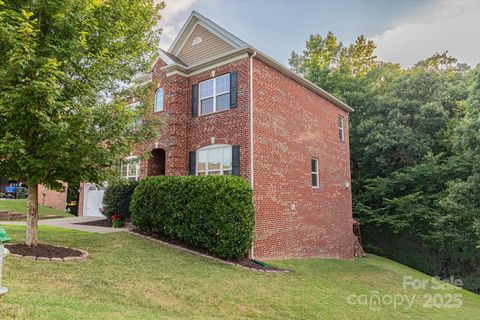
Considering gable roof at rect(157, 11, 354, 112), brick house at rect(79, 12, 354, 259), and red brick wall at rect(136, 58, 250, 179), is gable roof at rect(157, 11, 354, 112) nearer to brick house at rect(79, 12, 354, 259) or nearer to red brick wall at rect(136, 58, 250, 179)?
brick house at rect(79, 12, 354, 259)

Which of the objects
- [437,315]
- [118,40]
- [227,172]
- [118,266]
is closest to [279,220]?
[227,172]

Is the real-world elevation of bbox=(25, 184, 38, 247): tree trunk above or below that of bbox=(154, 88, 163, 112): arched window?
below

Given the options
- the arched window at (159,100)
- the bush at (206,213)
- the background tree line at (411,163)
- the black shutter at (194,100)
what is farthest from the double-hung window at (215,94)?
the background tree line at (411,163)

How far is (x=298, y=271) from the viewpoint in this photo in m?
10.4

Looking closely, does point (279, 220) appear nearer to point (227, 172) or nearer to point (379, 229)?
point (227, 172)

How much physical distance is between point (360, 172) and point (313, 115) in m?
10.9

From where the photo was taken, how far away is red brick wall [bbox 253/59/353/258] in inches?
461

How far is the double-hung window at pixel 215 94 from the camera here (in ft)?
41.0

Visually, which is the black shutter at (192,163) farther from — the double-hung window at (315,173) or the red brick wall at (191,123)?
the double-hung window at (315,173)

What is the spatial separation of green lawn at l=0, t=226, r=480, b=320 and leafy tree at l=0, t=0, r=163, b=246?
7.26ft

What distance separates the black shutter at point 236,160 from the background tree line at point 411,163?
1279 cm

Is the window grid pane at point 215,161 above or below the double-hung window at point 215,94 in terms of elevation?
below

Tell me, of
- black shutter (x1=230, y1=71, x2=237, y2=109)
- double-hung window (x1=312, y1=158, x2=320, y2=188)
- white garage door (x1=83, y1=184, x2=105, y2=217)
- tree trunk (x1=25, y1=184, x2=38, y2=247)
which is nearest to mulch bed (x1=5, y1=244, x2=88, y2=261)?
tree trunk (x1=25, y1=184, x2=38, y2=247)

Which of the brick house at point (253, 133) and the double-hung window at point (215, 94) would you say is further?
the double-hung window at point (215, 94)
